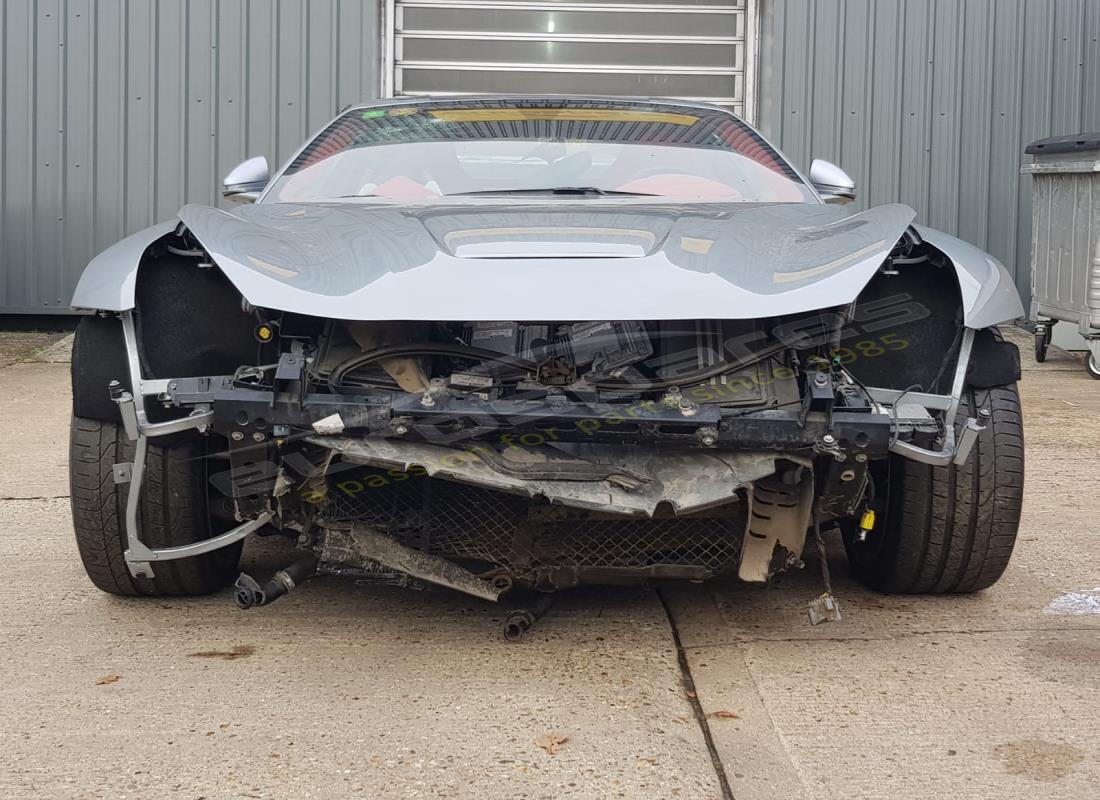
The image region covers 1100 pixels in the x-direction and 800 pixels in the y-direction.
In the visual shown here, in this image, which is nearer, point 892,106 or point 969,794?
point 969,794

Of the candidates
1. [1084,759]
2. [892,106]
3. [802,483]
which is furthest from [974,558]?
[892,106]

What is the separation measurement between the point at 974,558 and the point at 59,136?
8.26 meters

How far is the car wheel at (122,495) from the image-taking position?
350cm

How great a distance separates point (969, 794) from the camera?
103 inches

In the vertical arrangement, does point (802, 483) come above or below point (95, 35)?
below

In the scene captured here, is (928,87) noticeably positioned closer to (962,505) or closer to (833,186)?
(833,186)

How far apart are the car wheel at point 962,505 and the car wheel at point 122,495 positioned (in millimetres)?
1839

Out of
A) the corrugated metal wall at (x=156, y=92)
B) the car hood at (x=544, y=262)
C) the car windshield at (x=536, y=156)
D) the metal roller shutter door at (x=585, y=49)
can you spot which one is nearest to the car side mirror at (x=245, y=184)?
the car windshield at (x=536, y=156)

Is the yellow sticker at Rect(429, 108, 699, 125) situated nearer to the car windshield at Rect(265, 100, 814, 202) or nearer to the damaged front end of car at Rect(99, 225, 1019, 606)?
the car windshield at Rect(265, 100, 814, 202)

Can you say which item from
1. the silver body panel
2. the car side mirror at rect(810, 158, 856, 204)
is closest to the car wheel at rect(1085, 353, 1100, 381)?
the car side mirror at rect(810, 158, 856, 204)

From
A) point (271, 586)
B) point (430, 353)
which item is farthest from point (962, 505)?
point (271, 586)

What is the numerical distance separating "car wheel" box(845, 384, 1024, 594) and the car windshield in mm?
1141

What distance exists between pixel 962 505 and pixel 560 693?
126 cm

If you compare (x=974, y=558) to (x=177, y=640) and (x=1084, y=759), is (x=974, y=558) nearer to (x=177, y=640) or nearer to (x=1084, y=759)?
(x=1084, y=759)
